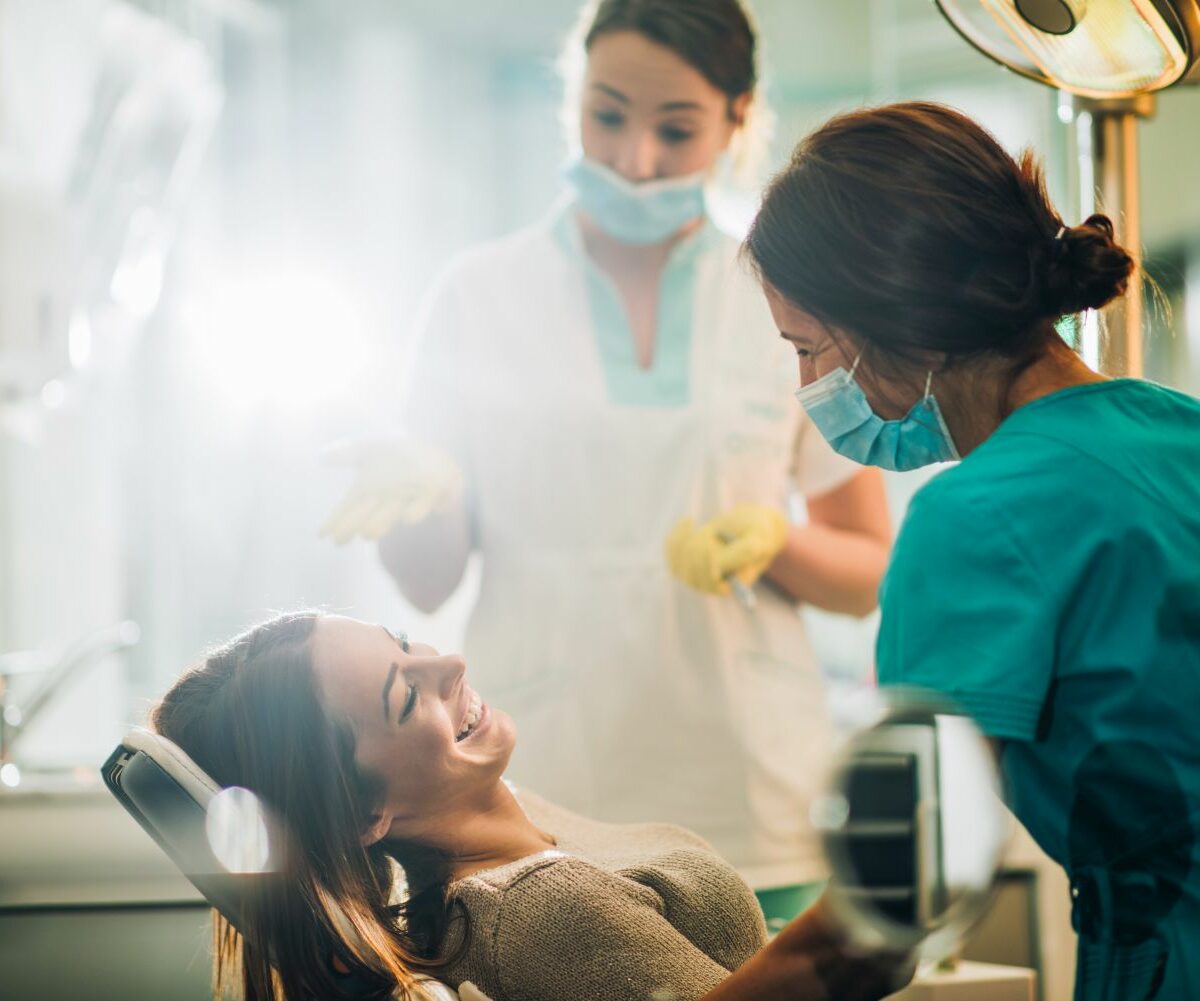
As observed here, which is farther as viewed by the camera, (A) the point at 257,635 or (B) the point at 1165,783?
(A) the point at 257,635

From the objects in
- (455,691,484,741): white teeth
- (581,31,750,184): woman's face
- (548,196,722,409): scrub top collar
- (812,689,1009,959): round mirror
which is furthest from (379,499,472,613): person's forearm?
(812,689,1009,959): round mirror

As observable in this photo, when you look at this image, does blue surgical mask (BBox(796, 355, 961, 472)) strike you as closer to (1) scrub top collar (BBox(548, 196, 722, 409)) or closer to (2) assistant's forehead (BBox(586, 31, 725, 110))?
(1) scrub top collar (BBox(548, 196, 722, 409))

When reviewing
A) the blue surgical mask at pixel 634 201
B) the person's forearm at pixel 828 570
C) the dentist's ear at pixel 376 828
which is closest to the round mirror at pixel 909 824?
the dentist's ear at pixel 376 828

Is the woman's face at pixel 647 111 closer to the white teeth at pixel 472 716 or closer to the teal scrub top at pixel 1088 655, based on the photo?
the white teeth at pixel 472 716

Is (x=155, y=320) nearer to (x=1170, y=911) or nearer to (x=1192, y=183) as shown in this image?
(x=1192, y=183)

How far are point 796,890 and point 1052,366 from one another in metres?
0.84

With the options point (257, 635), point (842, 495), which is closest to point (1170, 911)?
point (257, 635)

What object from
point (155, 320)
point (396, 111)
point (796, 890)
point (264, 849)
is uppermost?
point (396, 111)

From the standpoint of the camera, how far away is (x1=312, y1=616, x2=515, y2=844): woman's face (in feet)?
3.71

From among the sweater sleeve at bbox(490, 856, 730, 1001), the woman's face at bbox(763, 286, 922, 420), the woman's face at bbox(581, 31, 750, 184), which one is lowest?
the sweater sleeve at bbox(490, 856, 730, 1001)

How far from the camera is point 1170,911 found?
0.78 metres

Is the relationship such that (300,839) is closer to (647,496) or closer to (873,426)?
(873,426)

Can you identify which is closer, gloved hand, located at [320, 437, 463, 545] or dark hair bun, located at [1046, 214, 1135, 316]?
dark hair bun, located at [1046, 214, 1135, 316]

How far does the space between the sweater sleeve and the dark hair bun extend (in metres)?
0.58
